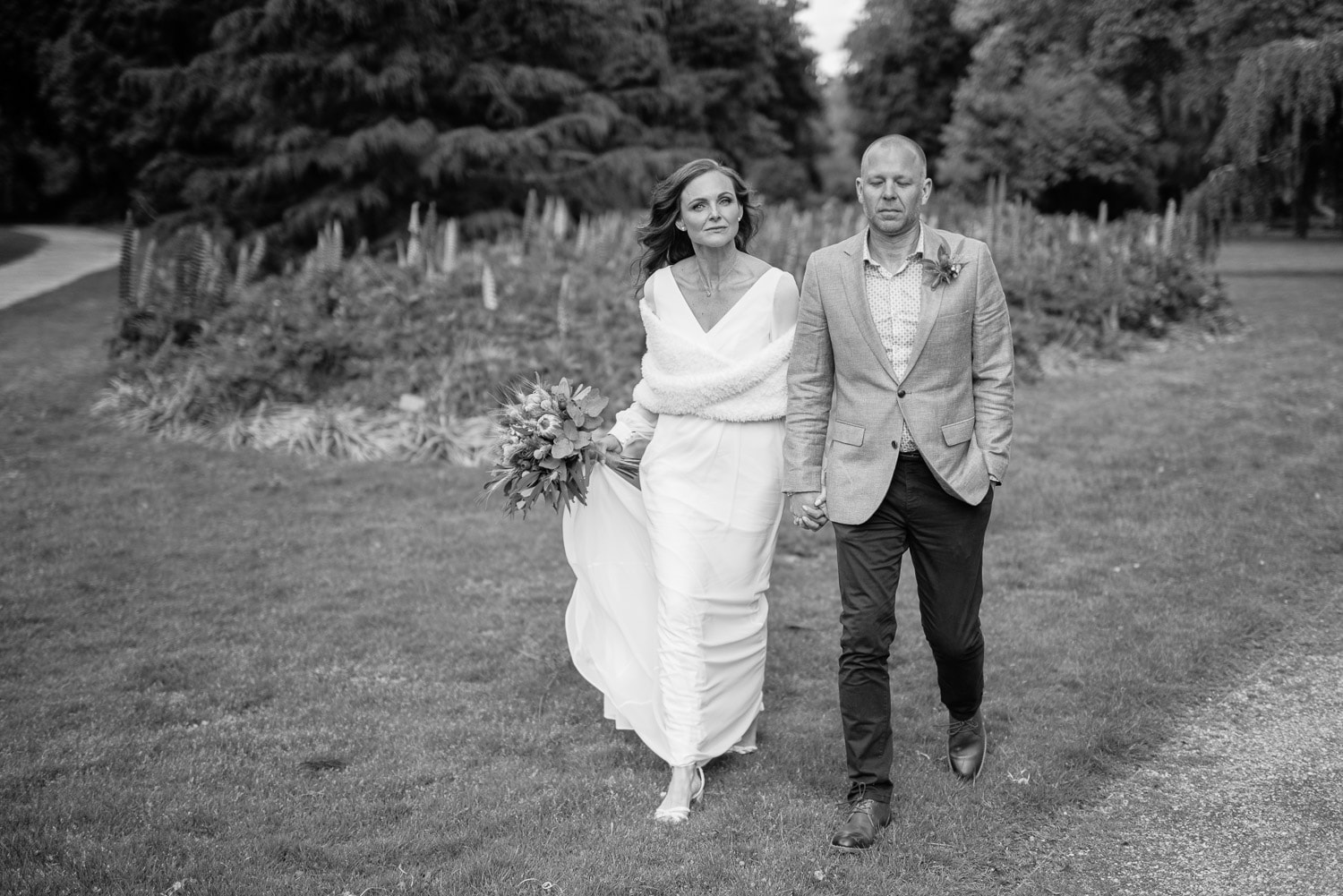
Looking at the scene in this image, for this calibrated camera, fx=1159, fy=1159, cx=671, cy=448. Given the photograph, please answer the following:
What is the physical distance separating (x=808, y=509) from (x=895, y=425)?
0.41 metres

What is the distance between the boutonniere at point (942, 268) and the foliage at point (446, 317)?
5.97 meters

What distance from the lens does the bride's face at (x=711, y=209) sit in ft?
14.4

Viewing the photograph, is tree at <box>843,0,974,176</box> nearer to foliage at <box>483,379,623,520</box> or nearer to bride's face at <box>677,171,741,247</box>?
bride's face at <box>677,171,741,247</box>

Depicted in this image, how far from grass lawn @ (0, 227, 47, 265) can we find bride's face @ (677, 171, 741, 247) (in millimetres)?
22637

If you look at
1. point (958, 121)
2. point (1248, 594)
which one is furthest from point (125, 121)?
point (1248, 594)

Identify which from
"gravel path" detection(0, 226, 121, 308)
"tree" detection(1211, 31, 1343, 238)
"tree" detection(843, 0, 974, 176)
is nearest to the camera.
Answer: "tree" detection(1211, 31, 1343, 238)

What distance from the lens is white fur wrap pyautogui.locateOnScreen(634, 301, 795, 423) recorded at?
4371 millimetres

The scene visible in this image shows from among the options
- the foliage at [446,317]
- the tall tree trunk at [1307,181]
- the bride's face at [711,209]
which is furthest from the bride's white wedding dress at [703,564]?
the tall tree trunk at [1307,181]

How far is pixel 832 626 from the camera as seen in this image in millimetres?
6117

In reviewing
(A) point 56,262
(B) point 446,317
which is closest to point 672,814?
(B) point 446,317

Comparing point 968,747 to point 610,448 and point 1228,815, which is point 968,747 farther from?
point 610,448

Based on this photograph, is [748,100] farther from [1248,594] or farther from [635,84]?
[1248,594]

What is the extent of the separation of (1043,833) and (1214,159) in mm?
14454

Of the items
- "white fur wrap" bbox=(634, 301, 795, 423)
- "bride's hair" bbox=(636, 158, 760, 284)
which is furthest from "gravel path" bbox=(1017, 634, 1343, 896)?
"bride's hair" bbox=(636, 158, 760, 284)
